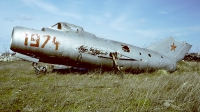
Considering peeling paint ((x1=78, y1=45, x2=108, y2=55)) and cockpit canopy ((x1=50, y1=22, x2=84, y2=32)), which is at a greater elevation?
cockpit canopy ((x1=50, y1=22, x2=84, y2=32))

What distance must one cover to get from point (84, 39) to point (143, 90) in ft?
16.7

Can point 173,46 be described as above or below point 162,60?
above

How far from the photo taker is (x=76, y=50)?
353 inches

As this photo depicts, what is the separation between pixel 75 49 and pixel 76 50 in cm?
8

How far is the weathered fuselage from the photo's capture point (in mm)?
8102

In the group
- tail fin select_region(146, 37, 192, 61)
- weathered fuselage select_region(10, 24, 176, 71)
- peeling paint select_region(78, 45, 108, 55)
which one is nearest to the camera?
weathered fuselage select_region(10, 24, 176, 71)

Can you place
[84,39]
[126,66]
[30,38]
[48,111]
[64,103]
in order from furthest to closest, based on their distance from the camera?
[126,66]
[84,39]
[30,38]
[64,103]
[48,111]

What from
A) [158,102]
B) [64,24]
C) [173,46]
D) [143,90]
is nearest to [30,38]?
[64,24]

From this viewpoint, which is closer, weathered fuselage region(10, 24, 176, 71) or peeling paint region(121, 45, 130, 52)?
weathered fuselage region(10, 24, 176, 71)

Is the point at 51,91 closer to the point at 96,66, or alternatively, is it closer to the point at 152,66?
the point at 96,66

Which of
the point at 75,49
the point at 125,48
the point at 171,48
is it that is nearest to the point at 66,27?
the point at 75,49

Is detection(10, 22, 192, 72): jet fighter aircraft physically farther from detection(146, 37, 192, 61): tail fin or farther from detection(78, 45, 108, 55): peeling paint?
detection(146, 37, 192, 61): tail fin

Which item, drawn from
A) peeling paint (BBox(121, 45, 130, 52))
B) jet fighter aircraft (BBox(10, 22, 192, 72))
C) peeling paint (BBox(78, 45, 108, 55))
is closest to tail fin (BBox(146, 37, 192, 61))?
jet fighter aircraft (BBox(10, 22, 192, 72))

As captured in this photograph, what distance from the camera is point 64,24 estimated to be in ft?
32.2
